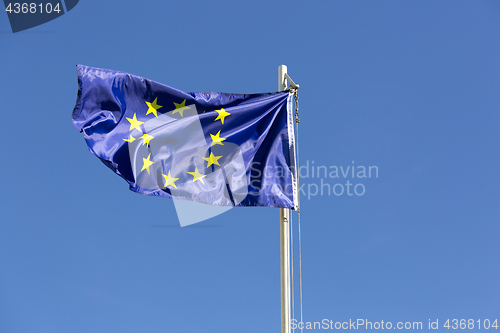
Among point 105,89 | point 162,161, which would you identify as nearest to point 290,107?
point 162,161

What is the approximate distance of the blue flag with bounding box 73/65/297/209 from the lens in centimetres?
1396

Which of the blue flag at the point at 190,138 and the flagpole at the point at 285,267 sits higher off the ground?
the blue flag at the point at 190,138

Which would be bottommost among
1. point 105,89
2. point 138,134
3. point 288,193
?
point 288,193

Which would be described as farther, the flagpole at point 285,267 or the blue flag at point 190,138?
the blue flag at point 190,138

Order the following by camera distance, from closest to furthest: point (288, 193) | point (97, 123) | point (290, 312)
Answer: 1. point (290, 312)
2. point (288, 193)
3. point (97, 123)

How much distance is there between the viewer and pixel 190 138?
15.0 m

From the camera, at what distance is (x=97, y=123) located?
14500 mm

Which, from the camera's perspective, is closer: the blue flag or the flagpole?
the flagpole

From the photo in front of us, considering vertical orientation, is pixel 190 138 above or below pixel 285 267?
above

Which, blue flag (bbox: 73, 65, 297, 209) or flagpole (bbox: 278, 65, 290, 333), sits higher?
blue flag (bbox: 73, 65, 297, 209)

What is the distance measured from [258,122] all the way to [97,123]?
13.0 feet

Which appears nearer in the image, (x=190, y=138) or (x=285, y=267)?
(x=285, y=267)

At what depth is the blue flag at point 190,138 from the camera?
14.0 metres

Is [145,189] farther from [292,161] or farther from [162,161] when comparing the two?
[292,161]
